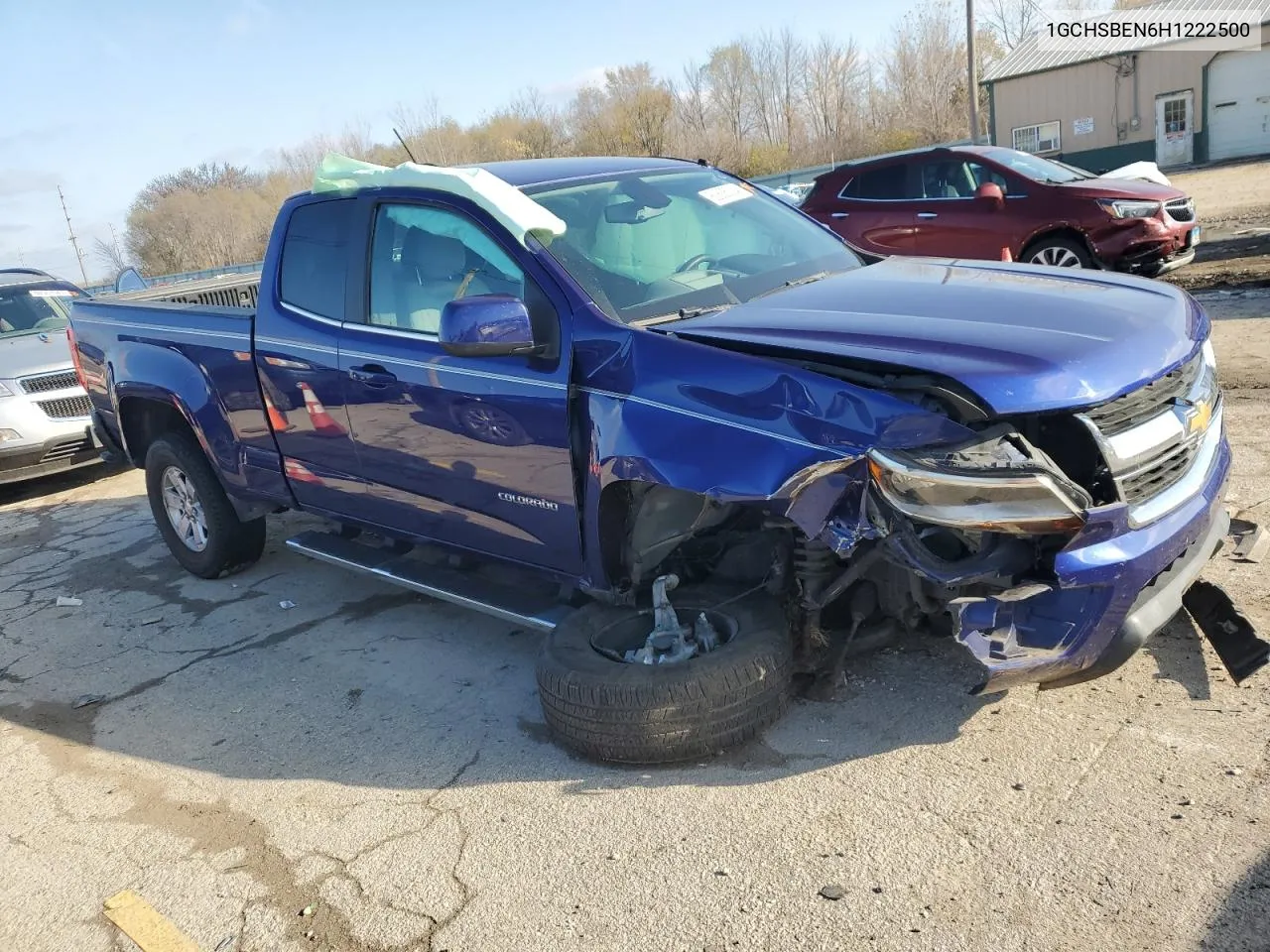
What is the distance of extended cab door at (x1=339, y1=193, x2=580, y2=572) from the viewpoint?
351cm

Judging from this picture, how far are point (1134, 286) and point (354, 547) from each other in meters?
3.47

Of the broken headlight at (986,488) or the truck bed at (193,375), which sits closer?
the broken headlight at (986,488)

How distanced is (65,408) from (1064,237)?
9.34 meters

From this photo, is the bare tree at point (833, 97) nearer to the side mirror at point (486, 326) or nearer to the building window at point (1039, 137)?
the building window at point (1039, 137)

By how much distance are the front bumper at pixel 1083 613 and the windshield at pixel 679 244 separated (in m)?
1.46

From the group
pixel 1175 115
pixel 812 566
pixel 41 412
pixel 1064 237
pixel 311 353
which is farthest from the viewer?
pixel 1175 115

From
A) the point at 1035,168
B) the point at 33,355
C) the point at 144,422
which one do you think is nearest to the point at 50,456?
the point at 33,355

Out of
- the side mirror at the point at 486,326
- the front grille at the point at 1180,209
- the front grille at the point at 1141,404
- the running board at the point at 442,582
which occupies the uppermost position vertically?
the side mirror at the point at 486,326

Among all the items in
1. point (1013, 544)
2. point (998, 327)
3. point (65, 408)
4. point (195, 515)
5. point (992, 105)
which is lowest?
point (195, 515)

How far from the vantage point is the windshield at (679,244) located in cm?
359

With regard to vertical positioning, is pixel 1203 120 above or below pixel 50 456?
above

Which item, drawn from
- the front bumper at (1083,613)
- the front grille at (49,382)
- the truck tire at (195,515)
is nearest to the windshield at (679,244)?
the front bumper at (1083,613)

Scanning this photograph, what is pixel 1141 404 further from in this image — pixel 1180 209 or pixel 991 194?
pixel 1180 209

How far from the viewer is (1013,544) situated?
9.14 feet
